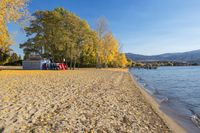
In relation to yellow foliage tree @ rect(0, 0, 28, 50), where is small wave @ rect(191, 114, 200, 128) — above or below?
below

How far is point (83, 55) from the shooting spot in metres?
67.9

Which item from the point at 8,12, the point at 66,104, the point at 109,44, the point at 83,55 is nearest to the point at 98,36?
the point at 109,44

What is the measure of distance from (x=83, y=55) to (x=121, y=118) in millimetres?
60546

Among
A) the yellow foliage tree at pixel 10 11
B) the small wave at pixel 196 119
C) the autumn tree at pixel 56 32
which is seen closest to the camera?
the small wave at pixel 196 119

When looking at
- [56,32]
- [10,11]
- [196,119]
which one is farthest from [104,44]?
[196,119]

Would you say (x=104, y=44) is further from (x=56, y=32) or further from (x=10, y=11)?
(x=10, y=11)

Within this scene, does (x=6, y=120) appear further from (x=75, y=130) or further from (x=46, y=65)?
(x=46, y=65)

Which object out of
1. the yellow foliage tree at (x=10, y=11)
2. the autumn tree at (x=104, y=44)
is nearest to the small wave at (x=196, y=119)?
the yellow foliage tree at (x=10, y=11)

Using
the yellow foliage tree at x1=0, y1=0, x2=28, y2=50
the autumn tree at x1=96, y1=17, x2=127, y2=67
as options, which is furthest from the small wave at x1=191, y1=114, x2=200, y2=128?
the autumn tree at x1=96, y1=17, x2=127, y2=67

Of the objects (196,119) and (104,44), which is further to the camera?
(104,44)

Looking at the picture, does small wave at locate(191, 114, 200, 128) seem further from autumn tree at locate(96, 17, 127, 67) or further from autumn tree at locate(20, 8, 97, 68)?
autumn tree at locate(96, 17, 127, 67)

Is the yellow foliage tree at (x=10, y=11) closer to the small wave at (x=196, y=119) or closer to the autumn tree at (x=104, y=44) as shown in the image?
the small wave at (x=196, y=119)

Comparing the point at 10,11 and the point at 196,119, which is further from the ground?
the point at 10,11

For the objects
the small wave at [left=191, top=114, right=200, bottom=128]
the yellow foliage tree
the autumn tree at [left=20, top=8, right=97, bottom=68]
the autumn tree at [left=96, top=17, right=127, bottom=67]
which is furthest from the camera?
the autumn tree at [left=96, top=17, right=127, bottom=67]
